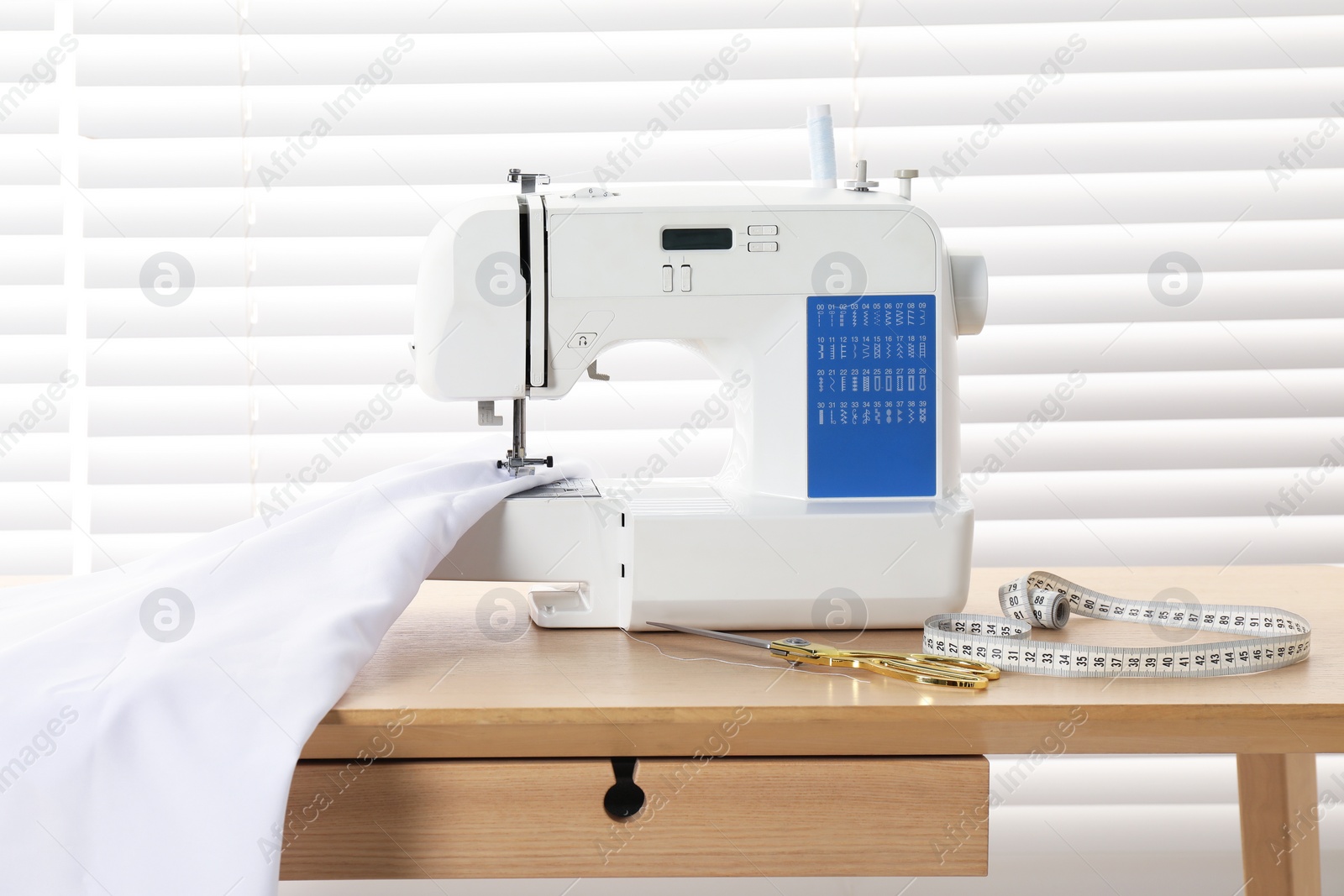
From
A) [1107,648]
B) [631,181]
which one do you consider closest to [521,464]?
[1107,648]

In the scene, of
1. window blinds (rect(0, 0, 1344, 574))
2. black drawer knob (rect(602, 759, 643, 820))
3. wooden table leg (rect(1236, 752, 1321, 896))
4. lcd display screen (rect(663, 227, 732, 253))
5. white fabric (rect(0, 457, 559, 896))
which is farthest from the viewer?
window blinds (rect(0, 0, 1344, 574))

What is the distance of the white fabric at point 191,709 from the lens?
709 mm

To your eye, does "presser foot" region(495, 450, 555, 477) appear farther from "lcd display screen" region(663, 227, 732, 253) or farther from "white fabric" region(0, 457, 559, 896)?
"lcd display screen" region(663, 227, 732, 253)

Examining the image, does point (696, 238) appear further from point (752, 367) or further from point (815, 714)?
point (815, 714)

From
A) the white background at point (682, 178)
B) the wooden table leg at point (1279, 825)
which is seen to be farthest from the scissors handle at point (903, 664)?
the white background at point (682, 178)

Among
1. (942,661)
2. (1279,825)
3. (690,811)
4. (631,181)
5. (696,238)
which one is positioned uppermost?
(631,181)

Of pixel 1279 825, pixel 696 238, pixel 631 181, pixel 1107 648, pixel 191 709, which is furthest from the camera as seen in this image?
pixel 631 181

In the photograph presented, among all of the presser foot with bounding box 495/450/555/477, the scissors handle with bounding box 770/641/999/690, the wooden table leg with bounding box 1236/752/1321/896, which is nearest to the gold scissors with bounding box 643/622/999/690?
the scissors handle with bounding box 770/641/999/690

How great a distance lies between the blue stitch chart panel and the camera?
109 cm

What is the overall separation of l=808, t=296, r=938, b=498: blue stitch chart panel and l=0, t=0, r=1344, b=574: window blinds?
671 mm

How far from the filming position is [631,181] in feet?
5.67

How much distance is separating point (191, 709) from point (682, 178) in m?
1.24

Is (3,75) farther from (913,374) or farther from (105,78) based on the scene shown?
(913,374)

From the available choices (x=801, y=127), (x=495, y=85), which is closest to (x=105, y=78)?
(x=495, y=85)
